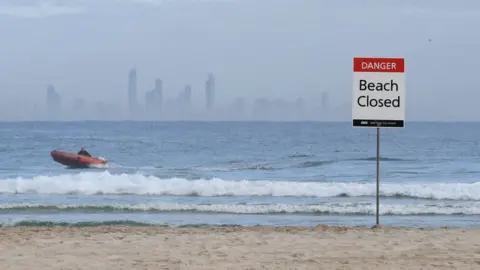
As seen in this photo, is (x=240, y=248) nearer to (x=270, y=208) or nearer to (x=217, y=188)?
(x=270, y=208)

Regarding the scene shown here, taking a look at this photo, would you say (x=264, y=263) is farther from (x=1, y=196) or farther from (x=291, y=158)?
(x=291, y=158)

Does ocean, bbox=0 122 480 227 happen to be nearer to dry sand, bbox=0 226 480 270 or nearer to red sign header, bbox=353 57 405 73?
dry sand, bbox=0 226 480 270

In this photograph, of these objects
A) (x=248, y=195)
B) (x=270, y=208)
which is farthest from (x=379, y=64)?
(x=248, y=195)

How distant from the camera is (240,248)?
8.81m

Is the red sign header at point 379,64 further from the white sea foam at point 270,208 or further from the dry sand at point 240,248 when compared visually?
the white sea foam at point 270,208

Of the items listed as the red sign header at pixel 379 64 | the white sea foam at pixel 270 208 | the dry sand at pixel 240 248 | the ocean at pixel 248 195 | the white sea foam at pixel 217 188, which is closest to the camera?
the dry sand at pixel 240 248

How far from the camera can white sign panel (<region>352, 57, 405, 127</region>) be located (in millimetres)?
9633

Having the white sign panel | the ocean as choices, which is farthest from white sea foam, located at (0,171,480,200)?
the white sign panel

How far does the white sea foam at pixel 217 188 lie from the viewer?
767 inches

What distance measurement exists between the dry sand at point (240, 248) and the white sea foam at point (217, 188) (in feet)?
29.5

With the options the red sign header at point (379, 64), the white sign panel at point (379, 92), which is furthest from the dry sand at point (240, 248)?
the red sign header at point (379, 64)

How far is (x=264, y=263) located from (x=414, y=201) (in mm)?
10821

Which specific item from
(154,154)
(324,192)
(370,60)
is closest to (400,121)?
(370,60)

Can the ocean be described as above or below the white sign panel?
below
